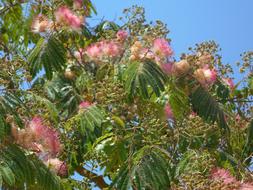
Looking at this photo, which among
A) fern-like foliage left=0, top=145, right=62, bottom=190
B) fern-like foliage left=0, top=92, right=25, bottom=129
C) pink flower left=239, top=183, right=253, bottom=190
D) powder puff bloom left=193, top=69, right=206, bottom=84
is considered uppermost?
powder puff bloom left=193, top=69, right=206, bottom=84

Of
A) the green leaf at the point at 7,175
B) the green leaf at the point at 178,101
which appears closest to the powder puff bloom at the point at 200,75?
the green leaf at the point at 178,101

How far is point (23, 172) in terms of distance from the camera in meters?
3.68

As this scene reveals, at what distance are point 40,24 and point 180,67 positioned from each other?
43.6 inches

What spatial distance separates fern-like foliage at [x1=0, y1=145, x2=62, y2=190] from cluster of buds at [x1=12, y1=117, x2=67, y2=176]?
0.27 feet

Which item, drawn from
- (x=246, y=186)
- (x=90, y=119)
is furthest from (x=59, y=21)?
(x=246, y=186)

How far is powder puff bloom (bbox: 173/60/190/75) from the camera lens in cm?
478

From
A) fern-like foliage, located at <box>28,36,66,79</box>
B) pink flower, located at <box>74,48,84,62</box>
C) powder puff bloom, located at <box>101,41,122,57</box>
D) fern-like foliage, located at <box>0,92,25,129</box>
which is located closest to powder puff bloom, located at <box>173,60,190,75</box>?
powder puff bloom, located at <box>101,41,122,57</box>

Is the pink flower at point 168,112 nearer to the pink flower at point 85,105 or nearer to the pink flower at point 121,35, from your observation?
the pink flower at point 85,105

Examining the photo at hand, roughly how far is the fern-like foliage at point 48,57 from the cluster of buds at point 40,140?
2.98ft

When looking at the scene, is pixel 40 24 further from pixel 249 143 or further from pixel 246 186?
pixel 246 186

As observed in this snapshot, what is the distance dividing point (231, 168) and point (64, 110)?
147cm

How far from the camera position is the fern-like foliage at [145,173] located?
154 inches

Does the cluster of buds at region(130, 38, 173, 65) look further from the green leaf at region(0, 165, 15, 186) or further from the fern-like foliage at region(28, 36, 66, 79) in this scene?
the green leaf at region(0, 165, 15, 186)

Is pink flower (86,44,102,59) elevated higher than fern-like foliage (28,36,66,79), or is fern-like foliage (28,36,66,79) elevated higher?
pink flower (86,44,102,59)
